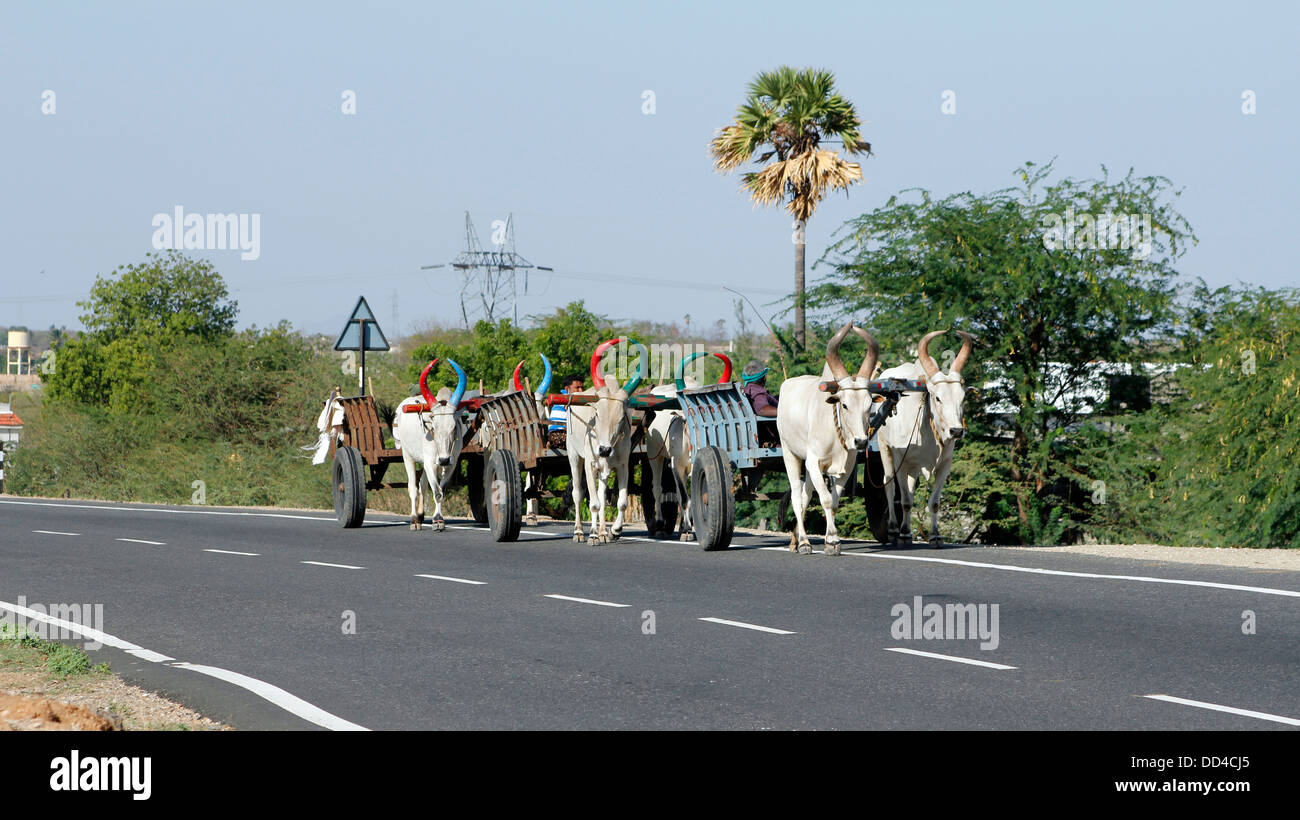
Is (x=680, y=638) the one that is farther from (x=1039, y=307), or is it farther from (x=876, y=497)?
(x=1039, y=307)

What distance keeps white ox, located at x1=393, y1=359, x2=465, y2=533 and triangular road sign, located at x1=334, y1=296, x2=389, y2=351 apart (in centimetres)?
624

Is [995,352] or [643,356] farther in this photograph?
[995,352]

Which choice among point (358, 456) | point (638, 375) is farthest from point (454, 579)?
point (358, 456)

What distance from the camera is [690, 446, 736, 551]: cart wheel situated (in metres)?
17.2

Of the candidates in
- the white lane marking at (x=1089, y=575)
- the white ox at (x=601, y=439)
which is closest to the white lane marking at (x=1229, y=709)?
the white lane marking at (x=1089, y=575)

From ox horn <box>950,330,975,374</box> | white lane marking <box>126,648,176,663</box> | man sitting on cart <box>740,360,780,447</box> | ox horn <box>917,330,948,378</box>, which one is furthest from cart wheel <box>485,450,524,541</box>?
white lane marking <box>126,648,176,663</box>

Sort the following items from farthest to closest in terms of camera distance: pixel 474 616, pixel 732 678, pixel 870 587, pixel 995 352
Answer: pixel 995 352, pixel 870 587, pixel 474 616, pixel 732 678

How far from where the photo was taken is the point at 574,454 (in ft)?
62.7

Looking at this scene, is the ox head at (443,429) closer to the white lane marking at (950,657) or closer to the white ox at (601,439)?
the white ox at (601,439)

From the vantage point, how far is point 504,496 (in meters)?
19.3

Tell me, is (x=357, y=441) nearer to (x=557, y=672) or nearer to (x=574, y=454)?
(x=574, y=454)

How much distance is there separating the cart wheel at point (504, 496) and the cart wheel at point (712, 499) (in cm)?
251
